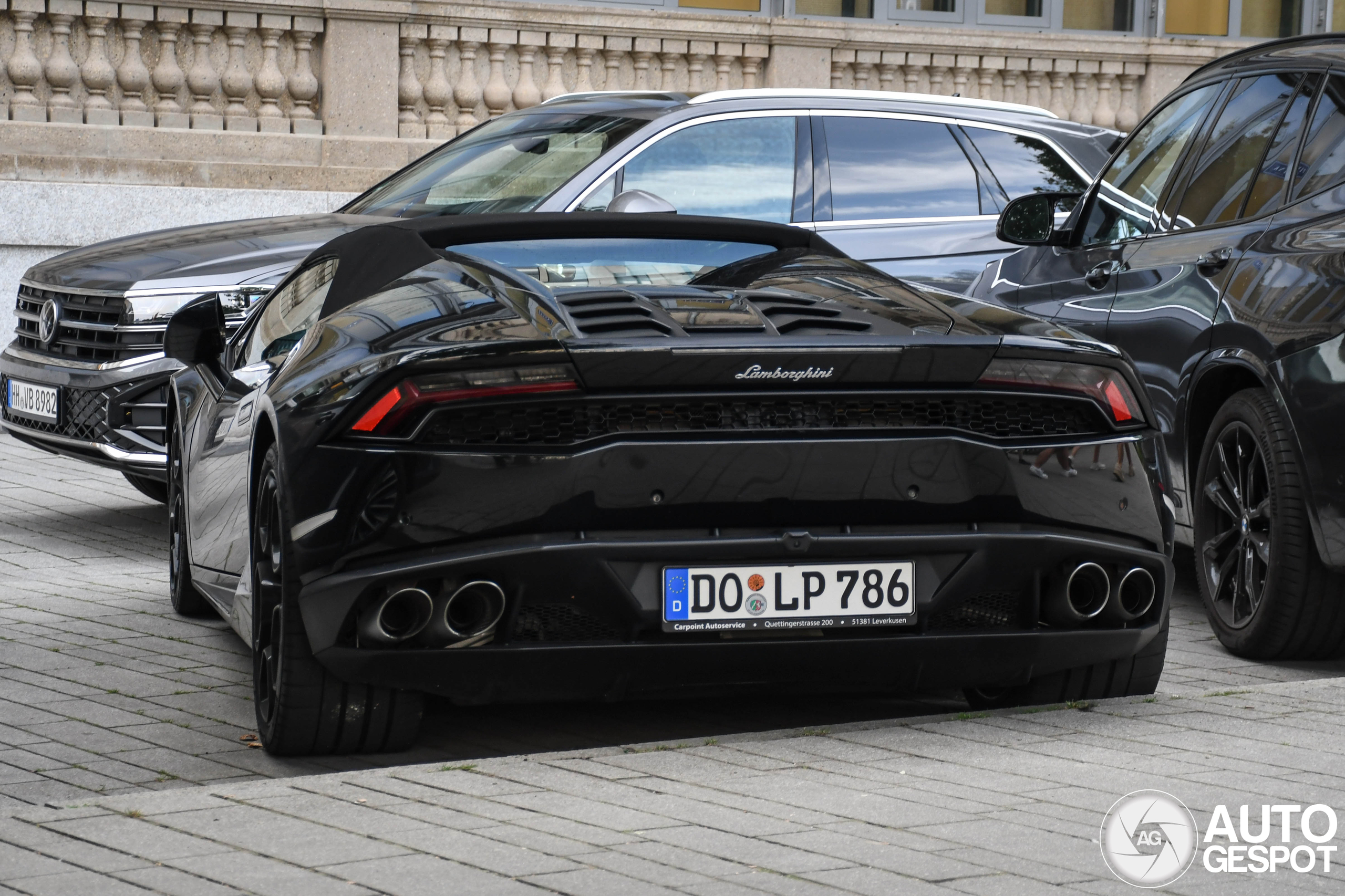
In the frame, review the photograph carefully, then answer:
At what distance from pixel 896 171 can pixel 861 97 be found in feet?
1.46

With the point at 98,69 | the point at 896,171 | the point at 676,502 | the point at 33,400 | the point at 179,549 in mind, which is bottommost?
the point at 179,549

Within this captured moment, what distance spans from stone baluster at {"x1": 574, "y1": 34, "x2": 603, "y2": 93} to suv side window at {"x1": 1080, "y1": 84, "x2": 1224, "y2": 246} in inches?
328

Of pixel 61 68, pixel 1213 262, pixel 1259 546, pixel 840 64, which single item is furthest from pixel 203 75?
pixel 1259 546

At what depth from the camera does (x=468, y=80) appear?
14961 mm

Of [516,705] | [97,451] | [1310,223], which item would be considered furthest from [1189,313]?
[97,451]

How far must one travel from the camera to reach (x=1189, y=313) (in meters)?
6.29

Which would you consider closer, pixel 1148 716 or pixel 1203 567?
pixel 1148 716

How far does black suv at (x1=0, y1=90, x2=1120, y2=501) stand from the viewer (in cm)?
823

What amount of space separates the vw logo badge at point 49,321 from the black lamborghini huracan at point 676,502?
415cm

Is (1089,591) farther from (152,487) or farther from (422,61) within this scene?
(422,61)

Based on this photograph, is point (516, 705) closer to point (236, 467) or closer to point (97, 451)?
point (236, 467)

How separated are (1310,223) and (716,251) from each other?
6.12 ft

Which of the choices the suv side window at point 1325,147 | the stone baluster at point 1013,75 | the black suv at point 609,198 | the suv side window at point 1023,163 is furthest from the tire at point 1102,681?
the stone baluster at point 1013,75
